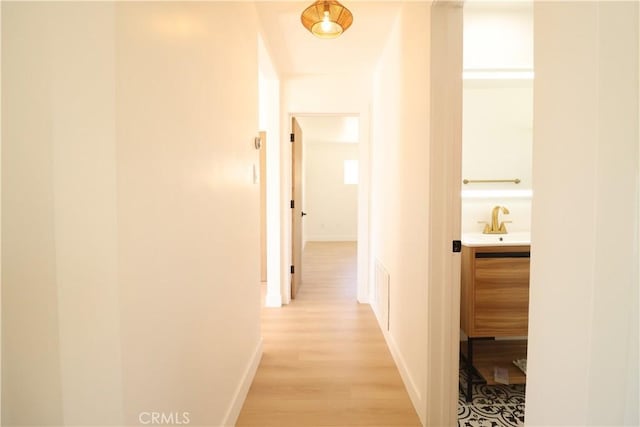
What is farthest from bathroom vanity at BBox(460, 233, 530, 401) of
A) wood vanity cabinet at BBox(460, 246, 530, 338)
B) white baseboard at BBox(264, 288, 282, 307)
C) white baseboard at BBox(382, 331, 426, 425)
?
white baseboard at BBox(264, 288, 282, 307)

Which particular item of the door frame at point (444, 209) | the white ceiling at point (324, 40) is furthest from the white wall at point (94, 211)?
the white ceiling at point (324, 40)

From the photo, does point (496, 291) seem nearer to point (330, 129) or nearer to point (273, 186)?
point (273, 186)

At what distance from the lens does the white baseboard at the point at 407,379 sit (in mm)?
1623

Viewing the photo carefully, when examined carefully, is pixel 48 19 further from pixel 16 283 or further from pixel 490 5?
pixel 490 5

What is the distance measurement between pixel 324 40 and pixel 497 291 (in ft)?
7.67

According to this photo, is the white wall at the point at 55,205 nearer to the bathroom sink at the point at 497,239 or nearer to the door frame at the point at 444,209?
the door frame at the point at 444,209

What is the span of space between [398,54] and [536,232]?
6.02ft

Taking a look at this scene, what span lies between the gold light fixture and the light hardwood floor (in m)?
2.27

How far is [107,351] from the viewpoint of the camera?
70 cm

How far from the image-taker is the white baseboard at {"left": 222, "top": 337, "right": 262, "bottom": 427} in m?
1.50

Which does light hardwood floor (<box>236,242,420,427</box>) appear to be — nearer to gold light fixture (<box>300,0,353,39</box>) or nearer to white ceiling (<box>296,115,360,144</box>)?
gold light fixture (<box>300,0,353,39</box>)

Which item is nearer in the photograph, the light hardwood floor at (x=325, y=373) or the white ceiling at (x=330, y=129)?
the light hardwood floor at (x=325, y=373)

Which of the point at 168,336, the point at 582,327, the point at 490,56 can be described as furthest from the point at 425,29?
the point at 168,336

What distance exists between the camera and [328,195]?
25.3ft
